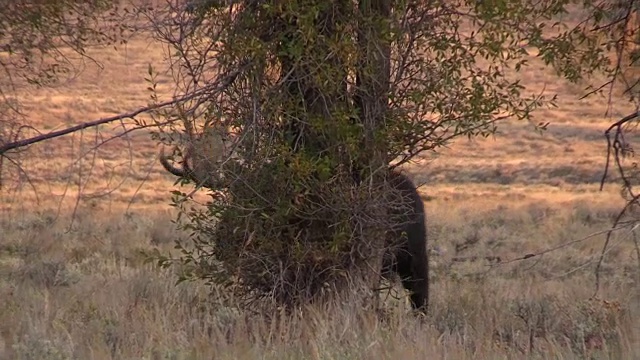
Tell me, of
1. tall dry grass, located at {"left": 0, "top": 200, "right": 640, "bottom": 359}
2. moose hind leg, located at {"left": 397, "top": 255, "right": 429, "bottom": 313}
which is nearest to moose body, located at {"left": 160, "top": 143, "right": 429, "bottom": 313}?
moose hind leg, located at {"left": 397, "top": 255, "right": 429, "bottom": 313}

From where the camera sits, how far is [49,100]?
3225 cm

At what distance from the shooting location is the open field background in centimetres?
627

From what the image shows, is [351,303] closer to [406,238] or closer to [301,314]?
[301,314]

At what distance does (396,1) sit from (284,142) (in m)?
1.33

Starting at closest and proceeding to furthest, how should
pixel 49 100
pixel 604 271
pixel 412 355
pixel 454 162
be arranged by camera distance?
pixel 412 355
pixel 604 271
pixel 454 162
pixel 49 100

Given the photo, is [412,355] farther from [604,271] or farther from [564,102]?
[564,102]

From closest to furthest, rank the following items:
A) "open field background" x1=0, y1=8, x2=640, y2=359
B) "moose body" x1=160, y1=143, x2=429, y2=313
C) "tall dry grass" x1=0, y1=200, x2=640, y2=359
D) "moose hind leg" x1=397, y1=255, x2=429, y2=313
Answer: "tall dry grass" x1=0, y1=200, x2=640, y2=359 → "open field background" x1=0, y1=8, x2=640, y2=359 → "moose body" x1=160, y1=143, x2=429, y2=313 → "moose hind leg" x1=397, y1=255, x2=429, y2=313

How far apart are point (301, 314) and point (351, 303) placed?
375mm

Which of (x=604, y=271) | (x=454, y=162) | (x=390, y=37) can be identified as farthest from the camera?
(x=454, y=162)

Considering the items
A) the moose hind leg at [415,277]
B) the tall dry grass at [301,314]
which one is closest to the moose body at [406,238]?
the moose hind leg at [415,277]

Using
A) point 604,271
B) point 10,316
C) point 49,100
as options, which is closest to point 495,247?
point 604,271

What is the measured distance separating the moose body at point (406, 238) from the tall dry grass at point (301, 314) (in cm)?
30

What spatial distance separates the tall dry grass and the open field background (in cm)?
2

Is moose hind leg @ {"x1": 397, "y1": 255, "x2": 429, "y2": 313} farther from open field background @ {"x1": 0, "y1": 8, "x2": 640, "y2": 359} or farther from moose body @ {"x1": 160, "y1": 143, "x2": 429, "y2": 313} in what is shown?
open field background @ {"x1": 0, "y1": 8, "x2": 640, "y2": 359}
